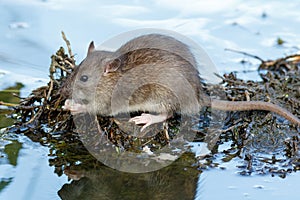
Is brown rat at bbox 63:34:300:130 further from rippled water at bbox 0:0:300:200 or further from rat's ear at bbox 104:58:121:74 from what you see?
rippled water at bbox 0:0:300:200

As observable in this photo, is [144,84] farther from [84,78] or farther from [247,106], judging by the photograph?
[247,106]

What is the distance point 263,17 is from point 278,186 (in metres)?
4.56

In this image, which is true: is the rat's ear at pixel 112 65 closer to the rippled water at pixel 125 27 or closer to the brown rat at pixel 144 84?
the brown rat at pixel 144 84

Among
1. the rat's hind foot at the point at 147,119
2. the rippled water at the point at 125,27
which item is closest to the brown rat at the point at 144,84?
the rat's hind foot at the point at 147,119

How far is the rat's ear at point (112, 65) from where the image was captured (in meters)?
6.28

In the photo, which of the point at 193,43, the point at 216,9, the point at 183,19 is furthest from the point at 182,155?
A: the point at 216,9

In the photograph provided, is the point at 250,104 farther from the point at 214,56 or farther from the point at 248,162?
the point at 214,56

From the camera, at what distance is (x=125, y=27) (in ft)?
28.2

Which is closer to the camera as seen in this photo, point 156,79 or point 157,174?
point 157,174

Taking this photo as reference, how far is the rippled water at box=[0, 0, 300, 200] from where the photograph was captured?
761 cm

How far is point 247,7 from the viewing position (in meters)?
9.97

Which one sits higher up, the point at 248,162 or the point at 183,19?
the point at 183,19

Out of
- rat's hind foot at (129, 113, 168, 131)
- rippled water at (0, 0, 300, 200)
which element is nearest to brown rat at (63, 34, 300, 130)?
rat's hind foot at (129, 113, 168, 131)

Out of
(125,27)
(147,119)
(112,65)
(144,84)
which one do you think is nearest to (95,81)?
(112,65)
